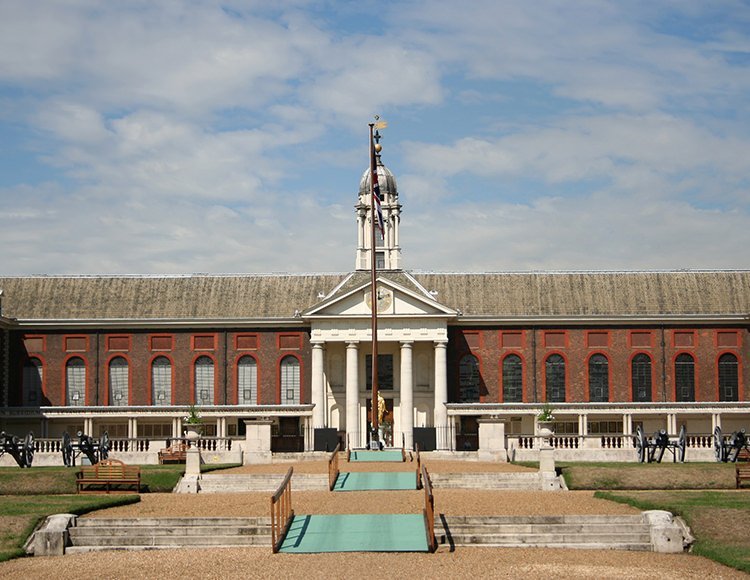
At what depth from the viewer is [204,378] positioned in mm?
69438

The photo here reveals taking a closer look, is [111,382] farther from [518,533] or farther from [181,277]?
[518,533]

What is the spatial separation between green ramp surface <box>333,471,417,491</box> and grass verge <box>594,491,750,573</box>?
5.94 meters

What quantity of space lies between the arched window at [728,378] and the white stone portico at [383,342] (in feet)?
51.0

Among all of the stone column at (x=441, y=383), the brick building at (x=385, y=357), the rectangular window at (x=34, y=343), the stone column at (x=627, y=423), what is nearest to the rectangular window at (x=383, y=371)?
the brick building at (x=385, y=357)

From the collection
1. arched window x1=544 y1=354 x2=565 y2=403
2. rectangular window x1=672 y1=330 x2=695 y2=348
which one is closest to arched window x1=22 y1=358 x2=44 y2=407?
arched window x1=544 y1=354 x2=565 y2=403

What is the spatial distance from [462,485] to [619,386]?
3350cm

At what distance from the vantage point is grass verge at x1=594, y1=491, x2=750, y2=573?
960 inches

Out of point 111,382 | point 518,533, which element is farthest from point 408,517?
point 111,382

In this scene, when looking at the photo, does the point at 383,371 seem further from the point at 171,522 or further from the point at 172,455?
the point at 171,522

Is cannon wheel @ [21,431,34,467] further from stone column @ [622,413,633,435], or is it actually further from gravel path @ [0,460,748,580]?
stone column @ [622,413,633,435]

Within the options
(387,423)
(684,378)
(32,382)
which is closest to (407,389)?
(387,423)

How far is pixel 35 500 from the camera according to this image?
1276 inches

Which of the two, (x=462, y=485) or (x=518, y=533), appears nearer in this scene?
(x=518, y=533)

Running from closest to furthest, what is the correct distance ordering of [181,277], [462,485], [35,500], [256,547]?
[256,547] < [35,500] < [462,485] < [181,277]
